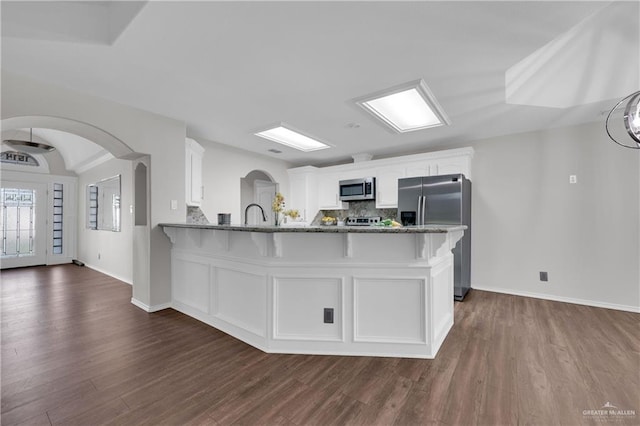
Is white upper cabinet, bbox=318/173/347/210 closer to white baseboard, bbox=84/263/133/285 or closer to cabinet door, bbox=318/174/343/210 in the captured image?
cabinet door, bbox=318/174/343/210

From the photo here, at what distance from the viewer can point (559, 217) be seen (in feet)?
12.3

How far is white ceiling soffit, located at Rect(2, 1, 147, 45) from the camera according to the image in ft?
6.15

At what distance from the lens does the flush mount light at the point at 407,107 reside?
267cm

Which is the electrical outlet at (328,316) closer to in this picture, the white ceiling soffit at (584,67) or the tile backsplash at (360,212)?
the white ceiling soffit at (584,67)

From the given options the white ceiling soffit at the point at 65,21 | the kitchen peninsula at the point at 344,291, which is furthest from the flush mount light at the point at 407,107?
the white ceiling soffit at the point at 65,21

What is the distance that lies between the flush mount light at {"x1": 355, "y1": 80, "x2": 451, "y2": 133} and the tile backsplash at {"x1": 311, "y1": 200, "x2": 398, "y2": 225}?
1726mm

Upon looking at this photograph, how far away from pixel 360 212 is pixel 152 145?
375cm

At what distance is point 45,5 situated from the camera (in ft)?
6.28

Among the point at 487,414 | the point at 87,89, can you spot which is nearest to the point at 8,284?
the point at 87,89

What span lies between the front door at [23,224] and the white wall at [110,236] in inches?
25.5

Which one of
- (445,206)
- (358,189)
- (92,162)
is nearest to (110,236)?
(92,162)

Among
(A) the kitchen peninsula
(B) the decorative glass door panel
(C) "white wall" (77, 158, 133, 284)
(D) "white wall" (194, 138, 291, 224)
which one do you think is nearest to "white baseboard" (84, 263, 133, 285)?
(C) "white wall" (77, 158, 133, 284)

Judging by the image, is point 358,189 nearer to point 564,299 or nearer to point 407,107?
point 407,107

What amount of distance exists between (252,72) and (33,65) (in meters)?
1.76
